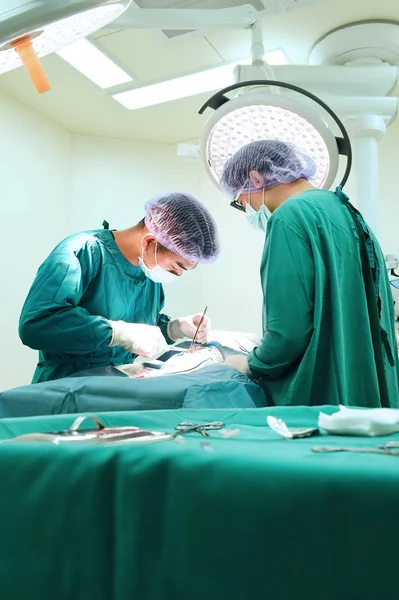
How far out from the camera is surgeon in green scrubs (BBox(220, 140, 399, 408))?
4.85 feet

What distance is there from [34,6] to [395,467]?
79cm

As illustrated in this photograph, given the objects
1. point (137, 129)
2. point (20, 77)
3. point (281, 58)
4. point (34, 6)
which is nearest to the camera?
point (34, 6)

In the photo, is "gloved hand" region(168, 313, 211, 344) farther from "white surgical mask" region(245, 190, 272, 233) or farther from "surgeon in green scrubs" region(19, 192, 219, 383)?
"white surgical mask" region(245, 190, 272, 233)

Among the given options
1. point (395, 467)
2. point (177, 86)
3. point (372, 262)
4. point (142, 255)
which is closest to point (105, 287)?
point (142, 255)

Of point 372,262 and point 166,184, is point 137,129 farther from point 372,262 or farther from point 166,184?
point 372,262

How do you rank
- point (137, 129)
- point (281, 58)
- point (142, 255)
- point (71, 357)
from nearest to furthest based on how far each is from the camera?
point (71, 357), point (142, 255), point (281, 58), point (137, 129)

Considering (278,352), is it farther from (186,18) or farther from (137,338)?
(186,18)

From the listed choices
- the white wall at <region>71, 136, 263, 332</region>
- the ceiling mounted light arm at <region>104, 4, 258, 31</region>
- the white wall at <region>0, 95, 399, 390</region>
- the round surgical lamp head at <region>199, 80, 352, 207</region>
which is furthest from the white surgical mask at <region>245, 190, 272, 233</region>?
the white wall at <region>71, 136, 263, 332</region>

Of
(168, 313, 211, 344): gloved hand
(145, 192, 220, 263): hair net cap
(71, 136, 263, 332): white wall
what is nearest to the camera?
(145, 192, 220, 263): hair net cap

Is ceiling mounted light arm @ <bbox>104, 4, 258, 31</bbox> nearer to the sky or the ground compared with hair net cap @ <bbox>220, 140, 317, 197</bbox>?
nearer to the sky

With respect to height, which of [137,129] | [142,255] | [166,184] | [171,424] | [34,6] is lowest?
[171,424]

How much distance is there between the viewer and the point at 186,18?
1725mm

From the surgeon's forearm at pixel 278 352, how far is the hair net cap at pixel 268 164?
0.64 meters

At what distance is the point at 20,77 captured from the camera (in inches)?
127
